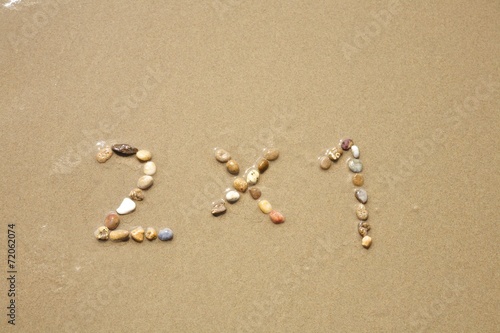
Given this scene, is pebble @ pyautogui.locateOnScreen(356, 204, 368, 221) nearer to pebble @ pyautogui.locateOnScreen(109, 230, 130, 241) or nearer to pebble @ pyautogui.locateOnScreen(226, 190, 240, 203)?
pebble @ pyautogui.locateOnScreen(226, 190, 240, 203)

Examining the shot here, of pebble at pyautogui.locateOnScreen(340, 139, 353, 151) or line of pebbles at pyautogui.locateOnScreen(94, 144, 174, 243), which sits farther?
pebble at pyautogui.locateOnScreen(340, 139, 353, 151)

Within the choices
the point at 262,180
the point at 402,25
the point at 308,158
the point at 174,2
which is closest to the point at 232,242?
the point at 262,180

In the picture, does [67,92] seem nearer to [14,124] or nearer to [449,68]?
[14,124]

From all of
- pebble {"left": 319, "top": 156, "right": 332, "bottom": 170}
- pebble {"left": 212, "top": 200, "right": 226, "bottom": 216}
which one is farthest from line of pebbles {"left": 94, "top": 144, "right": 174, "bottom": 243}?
pebble {"left": 319, "top": 156, "right": 332, "bottom": 170}

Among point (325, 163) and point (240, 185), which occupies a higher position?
point (325, 163)

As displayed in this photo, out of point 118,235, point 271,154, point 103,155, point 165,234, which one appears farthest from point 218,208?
point 103,155

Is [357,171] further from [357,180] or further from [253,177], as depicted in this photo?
[253,177]
